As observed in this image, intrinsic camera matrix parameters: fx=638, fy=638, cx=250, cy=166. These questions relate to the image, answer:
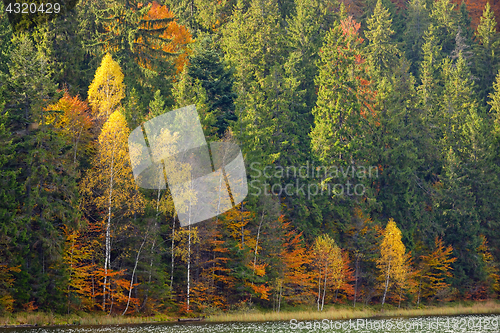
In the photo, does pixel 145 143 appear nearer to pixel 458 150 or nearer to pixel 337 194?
pixel 337 194

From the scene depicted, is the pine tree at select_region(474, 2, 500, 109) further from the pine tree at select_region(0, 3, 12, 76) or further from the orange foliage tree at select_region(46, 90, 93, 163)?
the pine tree at select_region(0, 3, 12, 76)

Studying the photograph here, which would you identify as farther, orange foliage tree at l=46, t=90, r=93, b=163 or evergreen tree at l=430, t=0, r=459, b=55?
evergreen tree at l=430, t=0, r=459, b=55

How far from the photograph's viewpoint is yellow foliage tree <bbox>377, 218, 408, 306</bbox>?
53719 mm

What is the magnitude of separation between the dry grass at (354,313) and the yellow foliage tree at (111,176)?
9.59 metres

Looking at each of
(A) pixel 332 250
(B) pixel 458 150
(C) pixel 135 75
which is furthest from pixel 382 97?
(C) pixel 135 75

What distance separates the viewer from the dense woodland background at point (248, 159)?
36.4 m

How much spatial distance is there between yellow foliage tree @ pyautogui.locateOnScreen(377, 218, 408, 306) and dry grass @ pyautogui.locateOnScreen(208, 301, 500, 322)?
2616 mm

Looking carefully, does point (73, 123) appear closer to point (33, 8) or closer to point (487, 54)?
point (33, 8)

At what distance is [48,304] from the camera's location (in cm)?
3572

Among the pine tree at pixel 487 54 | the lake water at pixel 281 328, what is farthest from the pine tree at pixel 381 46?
the lake water at pixel 281 328

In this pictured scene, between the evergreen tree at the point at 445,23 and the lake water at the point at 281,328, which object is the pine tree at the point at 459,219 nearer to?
the lake water at the point at 281,328

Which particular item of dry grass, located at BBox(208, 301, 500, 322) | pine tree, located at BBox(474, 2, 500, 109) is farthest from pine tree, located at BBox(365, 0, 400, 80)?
dry grass, located at BBox(208, 301, 500, 322)

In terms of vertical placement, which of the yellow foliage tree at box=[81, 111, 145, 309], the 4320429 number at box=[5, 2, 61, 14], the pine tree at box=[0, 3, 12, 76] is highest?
the 4320429 number at box=[5, 2, 61, 14]

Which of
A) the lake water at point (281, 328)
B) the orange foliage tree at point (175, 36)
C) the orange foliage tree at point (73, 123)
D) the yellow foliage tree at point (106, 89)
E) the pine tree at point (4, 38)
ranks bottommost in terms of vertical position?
the lake water at point (281, 328)
